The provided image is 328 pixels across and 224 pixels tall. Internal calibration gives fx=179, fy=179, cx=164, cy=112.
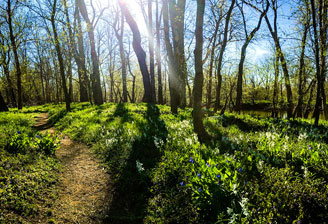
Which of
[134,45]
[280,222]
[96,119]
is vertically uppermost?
[134,45]

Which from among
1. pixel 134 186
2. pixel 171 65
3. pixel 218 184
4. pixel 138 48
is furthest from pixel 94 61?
pixel 218 184

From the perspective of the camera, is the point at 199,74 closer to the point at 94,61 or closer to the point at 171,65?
the point at 171,65

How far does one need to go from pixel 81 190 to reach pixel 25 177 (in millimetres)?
999

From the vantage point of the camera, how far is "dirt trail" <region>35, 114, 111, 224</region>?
9.48 ft

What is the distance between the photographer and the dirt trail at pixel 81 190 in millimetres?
2891

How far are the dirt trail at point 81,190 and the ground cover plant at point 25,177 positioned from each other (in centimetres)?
22

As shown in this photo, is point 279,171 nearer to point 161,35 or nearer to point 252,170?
point 252,170

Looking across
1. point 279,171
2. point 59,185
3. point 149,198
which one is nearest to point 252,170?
point 279,171

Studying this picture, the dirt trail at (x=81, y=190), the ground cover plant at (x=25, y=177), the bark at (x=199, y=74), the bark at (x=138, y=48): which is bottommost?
the dirt trail at (x=81, y=190)

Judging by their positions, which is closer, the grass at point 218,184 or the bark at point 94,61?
the grass at point 218,184

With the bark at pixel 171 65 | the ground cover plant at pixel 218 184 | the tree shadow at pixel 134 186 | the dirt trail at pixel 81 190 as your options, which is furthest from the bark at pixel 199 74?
the bark at pixel 171 65

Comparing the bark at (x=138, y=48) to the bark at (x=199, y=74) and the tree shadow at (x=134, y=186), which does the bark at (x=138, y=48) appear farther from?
the tree shadow at (x=134, y=186)

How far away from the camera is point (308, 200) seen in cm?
225

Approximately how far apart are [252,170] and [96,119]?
688 centimetres
